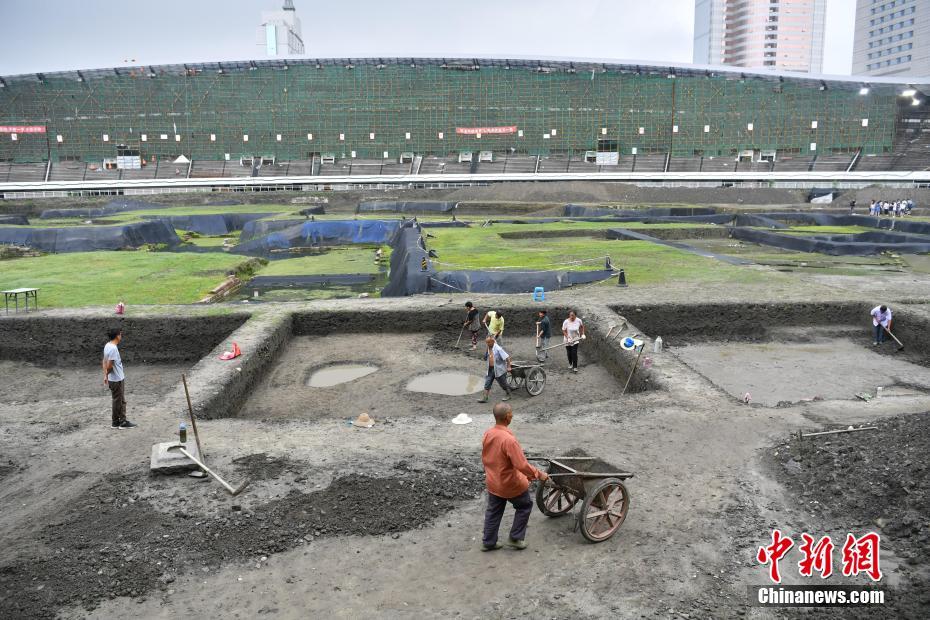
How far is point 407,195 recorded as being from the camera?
74.6 m

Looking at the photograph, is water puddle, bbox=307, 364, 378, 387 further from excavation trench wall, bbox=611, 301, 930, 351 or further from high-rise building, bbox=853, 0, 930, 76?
high-rise building, bbox=853, 0, 930, 76

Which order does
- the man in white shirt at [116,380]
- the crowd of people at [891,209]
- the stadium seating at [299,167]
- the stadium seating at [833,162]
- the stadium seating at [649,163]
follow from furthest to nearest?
the stadium seating at [299,167], the stadium seating at [649,163], the stadium seating at [833,162], the crowd of people at [891,209], the man in white shirt at [116,380]

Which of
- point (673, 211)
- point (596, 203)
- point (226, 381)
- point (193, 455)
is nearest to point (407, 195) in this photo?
point (596, 203)

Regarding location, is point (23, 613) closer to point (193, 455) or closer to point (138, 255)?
point (193, 455)

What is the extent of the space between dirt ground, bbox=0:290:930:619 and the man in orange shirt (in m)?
0.55

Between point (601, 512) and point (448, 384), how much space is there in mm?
8423

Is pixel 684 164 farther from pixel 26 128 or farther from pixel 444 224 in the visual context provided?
pixel 26 128

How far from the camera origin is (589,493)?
6.78m

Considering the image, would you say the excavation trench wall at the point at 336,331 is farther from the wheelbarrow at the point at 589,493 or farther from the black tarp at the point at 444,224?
the black tarp at the point at 444,224

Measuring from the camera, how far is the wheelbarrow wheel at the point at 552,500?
726 cm

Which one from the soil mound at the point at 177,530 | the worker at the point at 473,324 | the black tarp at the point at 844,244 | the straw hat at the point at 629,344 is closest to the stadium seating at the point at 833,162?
the black tarp at the point at 844,244

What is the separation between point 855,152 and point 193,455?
318 ft

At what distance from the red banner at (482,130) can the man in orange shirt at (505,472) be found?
87047mm

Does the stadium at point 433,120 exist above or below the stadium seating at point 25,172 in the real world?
above
